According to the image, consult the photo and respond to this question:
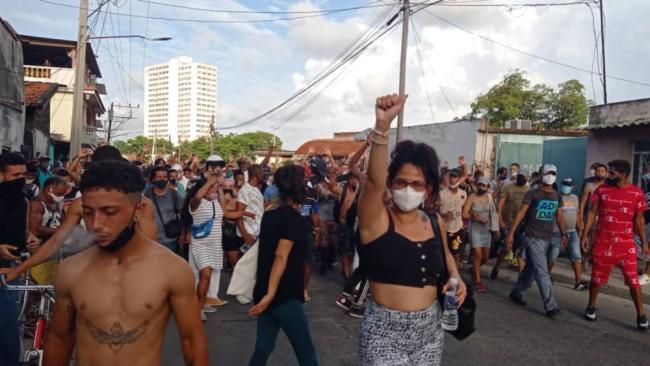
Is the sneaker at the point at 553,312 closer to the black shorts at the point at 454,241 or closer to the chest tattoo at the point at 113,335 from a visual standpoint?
the black shorts at the point at 454,241

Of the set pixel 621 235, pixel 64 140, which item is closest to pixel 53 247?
pixel 621 235

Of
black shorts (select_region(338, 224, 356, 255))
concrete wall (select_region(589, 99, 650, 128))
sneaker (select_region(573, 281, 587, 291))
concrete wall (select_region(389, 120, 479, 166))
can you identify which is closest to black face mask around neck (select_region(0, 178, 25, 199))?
black shorts (select_region(338, 224, 356, 255))

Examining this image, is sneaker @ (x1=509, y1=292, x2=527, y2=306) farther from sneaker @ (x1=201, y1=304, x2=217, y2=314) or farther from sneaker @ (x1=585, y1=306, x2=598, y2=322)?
sneaker @ (x1=201, y1=304, x2=217, y2=314)

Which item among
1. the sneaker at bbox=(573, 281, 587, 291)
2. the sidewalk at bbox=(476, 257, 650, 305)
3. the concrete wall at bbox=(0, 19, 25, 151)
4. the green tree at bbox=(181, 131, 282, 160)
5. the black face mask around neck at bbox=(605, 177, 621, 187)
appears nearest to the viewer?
the black face mask around neck at bbox=(605, 177, 621, 187)

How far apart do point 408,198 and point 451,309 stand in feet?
2.02

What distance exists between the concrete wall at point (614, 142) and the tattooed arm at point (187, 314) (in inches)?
504

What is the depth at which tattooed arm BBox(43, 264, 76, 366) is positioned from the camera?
2227mm

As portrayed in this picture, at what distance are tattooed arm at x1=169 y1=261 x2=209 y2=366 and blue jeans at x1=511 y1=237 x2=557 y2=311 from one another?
5.36 m

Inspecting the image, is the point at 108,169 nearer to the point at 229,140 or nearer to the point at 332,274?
the point at 332,274

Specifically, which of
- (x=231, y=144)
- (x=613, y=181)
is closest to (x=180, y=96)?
(x=231, y=144)

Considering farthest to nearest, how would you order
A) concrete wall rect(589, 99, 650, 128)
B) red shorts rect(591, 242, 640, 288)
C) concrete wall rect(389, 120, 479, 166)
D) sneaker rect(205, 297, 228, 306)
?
1. concrete wall rect(389, 120, 479, 166)
2. concrete wall rect(589, 99, 650, 128)
3. sneaker rect(205, 297, 228, 306)
4. red shorts rect(591, 242, 640, 288)

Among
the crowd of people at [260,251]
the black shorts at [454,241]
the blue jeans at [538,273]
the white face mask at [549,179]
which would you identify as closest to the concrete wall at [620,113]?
the crowd of people at [260,251]

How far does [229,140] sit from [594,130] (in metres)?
70.8

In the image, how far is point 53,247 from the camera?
3.46 meters
